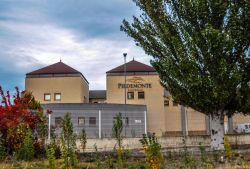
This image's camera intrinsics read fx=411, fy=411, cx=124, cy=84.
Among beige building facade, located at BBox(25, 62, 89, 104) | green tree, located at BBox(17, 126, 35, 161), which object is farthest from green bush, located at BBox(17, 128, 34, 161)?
beige building facade, located at BBox(25, 62, 89, 104)

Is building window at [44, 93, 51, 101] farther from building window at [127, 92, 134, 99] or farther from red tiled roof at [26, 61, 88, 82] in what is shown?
building window at [127, 92, 134, 99]

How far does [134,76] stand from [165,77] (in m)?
29.6

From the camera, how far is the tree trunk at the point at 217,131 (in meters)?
16.7

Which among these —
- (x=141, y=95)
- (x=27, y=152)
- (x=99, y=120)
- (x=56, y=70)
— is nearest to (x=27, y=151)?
(x=27, y=152)

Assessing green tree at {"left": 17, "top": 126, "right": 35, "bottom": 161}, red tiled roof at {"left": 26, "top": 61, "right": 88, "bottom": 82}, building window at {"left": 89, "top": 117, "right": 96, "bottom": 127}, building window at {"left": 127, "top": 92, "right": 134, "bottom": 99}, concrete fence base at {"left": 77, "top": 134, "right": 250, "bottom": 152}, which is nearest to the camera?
green tree at {"left": 17, "top": 126, "right": 35, "bottom": 161}

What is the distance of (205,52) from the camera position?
51.5ft

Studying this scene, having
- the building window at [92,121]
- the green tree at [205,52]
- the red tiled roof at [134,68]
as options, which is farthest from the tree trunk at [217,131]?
the red tiled roof at [134,68]

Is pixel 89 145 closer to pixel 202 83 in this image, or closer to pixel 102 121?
pixel 102 121

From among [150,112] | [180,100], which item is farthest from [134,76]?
[180,100]

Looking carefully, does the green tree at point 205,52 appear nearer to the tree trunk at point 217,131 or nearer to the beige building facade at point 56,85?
the tree trunk at point 217,131

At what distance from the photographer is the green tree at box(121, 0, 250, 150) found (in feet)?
51.4

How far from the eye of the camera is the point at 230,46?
15.3 m

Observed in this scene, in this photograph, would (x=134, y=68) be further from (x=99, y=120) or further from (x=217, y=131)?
(x=217, y=131)

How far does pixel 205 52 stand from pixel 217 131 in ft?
11.4
